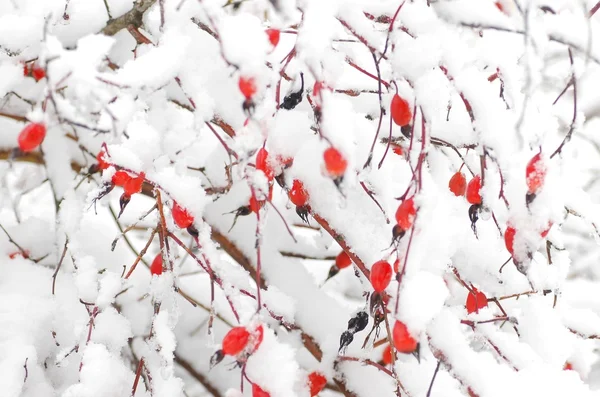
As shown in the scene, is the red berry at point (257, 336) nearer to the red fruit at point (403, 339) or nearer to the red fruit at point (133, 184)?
the red fruit at point (403, 339)

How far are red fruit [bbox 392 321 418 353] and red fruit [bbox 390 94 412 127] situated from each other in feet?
0.93

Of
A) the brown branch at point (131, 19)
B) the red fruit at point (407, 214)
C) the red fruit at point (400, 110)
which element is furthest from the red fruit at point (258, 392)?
the brown branch at point (131, 19)

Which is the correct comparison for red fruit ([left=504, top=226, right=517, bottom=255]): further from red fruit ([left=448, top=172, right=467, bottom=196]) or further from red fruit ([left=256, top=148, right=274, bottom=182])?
red fruit ([left=256, top=148, right=274, bottom=182])

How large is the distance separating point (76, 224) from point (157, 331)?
287 mm

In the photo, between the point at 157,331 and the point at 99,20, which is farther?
the point at 99,20

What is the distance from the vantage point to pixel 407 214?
0.75 meters

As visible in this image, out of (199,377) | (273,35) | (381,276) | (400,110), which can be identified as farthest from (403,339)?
(199,377)

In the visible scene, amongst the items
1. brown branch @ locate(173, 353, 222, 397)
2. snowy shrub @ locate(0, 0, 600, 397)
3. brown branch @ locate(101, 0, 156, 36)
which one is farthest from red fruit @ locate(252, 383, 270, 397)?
brown branch @ locate(173, 353, 222, 397)

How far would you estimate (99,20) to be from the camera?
1.10 m

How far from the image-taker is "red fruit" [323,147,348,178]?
25.2 inches

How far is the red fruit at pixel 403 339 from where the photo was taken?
71 centimetres

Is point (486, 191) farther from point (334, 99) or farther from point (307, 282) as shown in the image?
point (307, 282)

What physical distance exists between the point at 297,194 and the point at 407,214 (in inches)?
8.6

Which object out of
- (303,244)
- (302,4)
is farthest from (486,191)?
(303,244)
